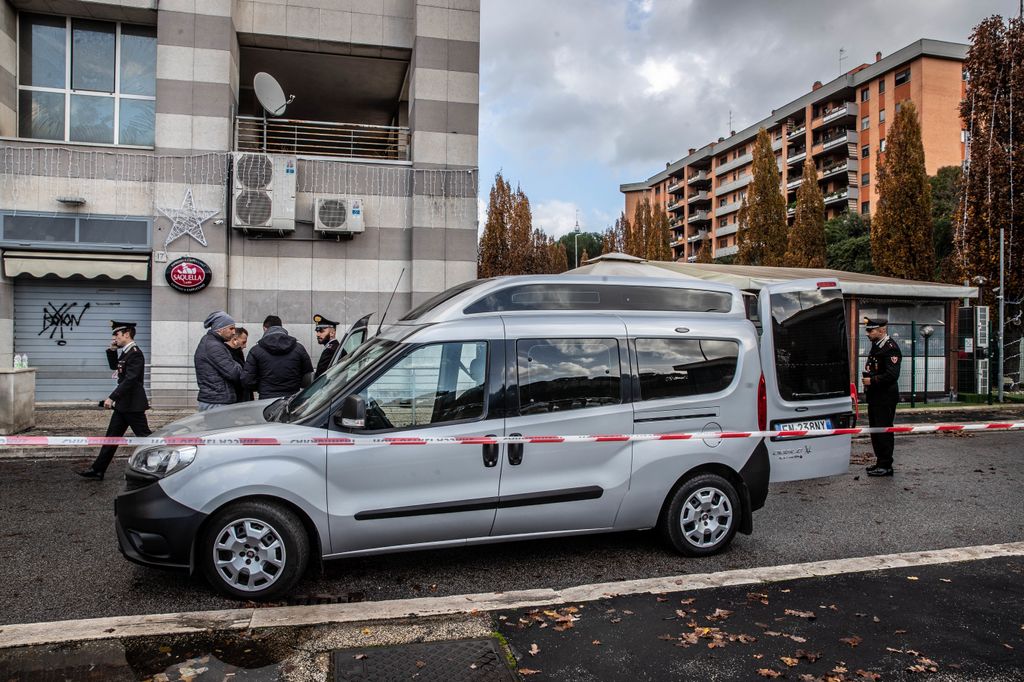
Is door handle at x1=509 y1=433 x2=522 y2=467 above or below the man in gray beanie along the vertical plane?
below

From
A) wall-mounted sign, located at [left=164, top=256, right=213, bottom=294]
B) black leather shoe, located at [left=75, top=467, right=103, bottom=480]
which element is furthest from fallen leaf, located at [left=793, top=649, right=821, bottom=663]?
wall-mounted sign, located at [left=164, top=256, right=213, bottom=294]

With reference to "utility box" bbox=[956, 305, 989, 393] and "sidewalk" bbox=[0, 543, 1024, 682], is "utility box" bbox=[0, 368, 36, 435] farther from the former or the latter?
"utility box" bbox=[956, 305, 989, 393]

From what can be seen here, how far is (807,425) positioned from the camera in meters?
6.07

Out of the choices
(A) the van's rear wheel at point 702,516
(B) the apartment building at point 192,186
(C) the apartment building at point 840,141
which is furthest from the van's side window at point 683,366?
(C) the apartment building at point 840,141

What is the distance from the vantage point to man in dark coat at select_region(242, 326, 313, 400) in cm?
756

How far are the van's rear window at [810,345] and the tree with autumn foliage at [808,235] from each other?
37.7 m

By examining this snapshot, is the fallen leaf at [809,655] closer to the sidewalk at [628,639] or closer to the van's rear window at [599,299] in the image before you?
the sidewalk at [628,639]

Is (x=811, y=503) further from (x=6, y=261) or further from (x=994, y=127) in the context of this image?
(x=994, y=127)

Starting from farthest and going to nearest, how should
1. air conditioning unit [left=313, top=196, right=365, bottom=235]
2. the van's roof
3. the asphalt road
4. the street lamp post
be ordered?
the street lamp post → air conditioning unit [left=313, top=196, right=365, bottom=235] → the van's roof → the asphalt road

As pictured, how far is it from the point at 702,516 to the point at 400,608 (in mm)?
2284

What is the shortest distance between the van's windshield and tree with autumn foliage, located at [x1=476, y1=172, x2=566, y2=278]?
32723mm

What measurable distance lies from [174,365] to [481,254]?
2719cm

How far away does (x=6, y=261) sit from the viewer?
12.5 meters

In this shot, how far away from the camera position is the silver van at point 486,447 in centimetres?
414
